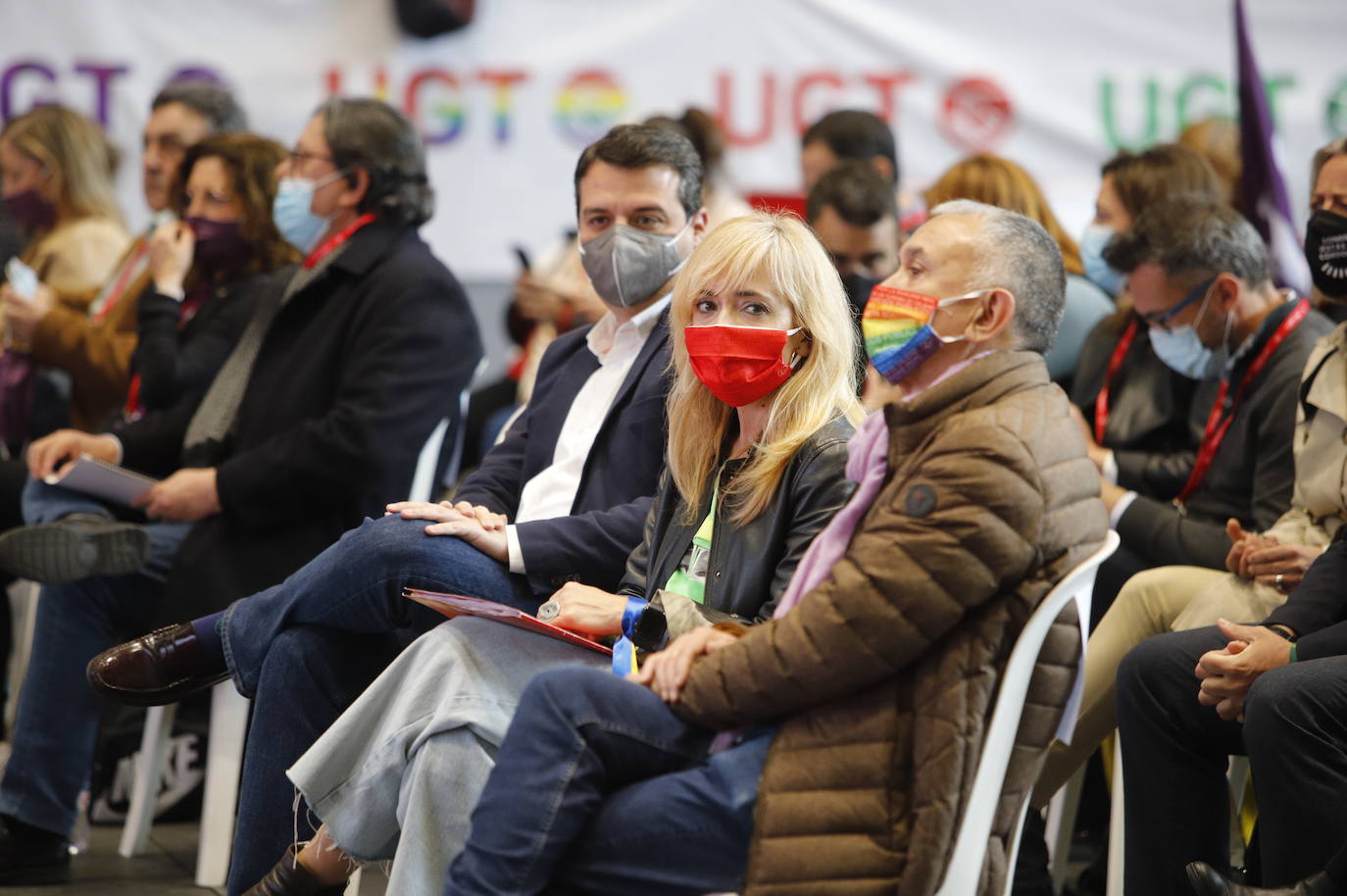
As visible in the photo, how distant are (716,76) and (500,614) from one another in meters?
→ 4.06

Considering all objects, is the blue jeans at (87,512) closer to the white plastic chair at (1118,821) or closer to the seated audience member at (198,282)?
the seated audience member at (198,282)

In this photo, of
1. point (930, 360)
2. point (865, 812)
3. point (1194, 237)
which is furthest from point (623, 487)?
point (1194, 237)

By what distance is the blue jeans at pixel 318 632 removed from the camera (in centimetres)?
292

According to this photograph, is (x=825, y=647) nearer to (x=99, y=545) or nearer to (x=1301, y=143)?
(x=99, y=545)

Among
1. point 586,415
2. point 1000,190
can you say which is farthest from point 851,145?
point 586,415

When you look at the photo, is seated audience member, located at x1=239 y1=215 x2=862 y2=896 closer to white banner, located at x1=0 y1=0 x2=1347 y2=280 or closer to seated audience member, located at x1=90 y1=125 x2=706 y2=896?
seated audience member, located at x1=90 y1=125 x2=706 y2=896

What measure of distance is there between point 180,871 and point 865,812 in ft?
6.94

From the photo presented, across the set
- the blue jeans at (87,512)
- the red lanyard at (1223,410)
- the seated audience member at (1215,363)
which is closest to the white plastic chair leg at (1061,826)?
the seated audience member at (1215,363)

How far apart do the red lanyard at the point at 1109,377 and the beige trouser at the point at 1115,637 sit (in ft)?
2.03

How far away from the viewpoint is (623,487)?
323cm

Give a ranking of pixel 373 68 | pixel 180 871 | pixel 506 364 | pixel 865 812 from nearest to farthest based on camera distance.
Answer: pixel 865 812, pixel 180 871, pixel 373 68, pixel 506 364

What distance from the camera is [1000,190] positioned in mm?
4414

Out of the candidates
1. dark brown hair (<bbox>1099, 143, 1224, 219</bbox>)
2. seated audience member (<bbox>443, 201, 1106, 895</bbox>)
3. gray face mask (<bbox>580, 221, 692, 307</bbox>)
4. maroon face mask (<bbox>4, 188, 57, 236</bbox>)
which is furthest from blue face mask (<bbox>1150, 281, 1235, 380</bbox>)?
maroon face mask (<bbox>4, 188, 57, 236</bbox>)

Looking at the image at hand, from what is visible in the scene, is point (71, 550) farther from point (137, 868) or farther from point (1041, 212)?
point (1041, 212)
